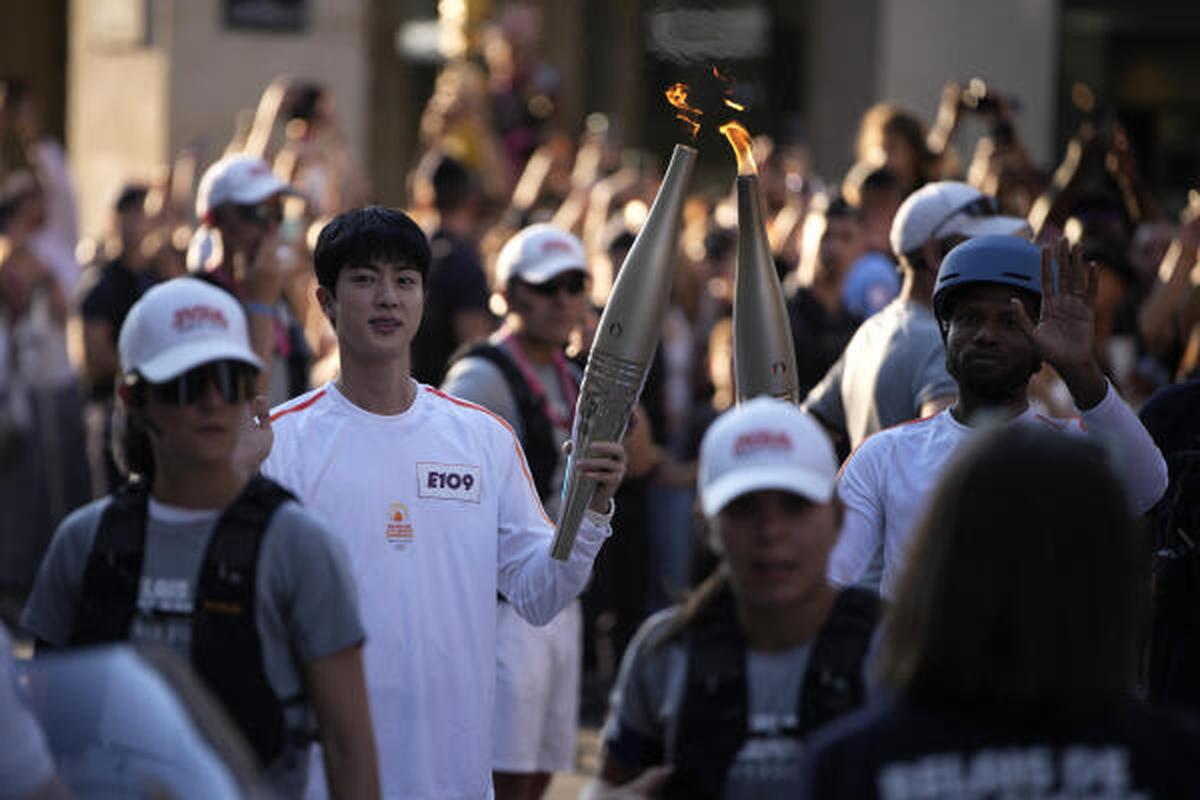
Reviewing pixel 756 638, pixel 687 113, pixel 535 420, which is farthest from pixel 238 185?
pixel 756 638

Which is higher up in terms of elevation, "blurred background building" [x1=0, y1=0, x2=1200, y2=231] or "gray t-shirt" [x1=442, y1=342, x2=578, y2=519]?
"blurred background building" [x1=0, y1=0, x2=1200, y2=231]

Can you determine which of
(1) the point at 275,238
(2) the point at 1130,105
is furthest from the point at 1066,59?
(1) the point at 275,238

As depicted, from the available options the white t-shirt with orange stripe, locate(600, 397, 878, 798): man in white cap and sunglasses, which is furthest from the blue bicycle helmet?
locate(600, 397, 878, 798): man in white cap and sunglasses

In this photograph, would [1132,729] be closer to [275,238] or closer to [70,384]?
[275,238]

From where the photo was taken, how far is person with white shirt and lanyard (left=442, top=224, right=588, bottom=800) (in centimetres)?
696

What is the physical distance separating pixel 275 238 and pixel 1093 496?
482cm

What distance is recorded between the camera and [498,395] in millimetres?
7121

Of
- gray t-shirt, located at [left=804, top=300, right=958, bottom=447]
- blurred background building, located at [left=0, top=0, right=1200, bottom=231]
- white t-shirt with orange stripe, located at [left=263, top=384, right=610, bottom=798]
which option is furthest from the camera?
blurred background building, located at [left=0, top=0, right=1200, bottom=231]

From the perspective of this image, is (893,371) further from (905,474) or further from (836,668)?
(836,668)

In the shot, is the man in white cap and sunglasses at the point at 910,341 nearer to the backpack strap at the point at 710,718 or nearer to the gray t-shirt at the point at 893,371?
the gray t-shirt at the point at 893,371

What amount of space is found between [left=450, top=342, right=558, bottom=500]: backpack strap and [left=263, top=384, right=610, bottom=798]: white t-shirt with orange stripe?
1895 mm

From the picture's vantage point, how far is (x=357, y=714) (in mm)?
4199

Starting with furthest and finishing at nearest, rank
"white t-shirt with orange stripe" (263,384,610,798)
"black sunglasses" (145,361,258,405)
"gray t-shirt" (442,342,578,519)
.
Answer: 1. "gray t-shirt" (442,342,578,519)
2. "white t-shirt with orange stripe" (263,384,610,798)
3. "black sunglasses" (145,361,258,405)

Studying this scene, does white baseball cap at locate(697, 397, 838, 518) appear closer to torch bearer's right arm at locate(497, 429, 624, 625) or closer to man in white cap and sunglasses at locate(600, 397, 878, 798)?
man in white cap and sunglasses at locate(600, 397, 878, 798)
